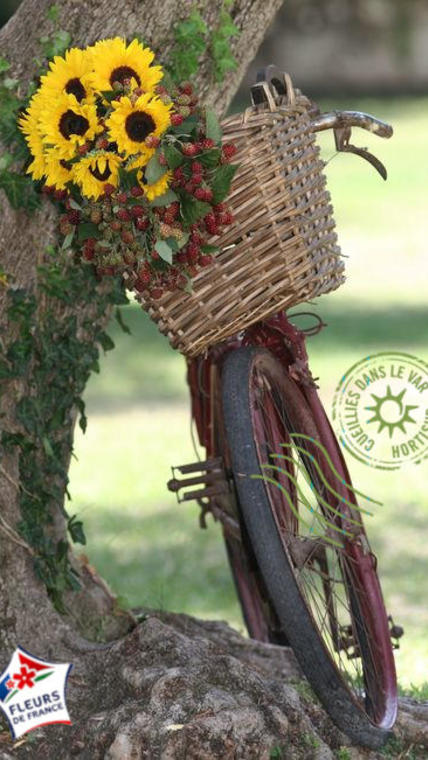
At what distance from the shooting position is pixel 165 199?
287 cm

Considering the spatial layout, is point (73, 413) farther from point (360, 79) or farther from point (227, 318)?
point (360, 79)

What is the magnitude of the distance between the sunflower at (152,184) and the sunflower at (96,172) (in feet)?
0.12

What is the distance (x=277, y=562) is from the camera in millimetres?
2971

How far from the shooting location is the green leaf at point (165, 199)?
9.42 feet

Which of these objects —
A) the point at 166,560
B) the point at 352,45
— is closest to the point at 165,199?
the point at 166,560

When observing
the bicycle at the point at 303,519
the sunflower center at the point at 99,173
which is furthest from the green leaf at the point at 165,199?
the bicycle at the point at 303,519

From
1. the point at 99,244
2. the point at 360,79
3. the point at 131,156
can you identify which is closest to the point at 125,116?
the point at 131,156

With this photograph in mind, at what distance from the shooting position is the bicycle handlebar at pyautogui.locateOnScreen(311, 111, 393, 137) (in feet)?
10.5

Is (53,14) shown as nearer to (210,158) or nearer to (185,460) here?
(210,158)

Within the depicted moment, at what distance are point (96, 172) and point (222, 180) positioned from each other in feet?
0.84

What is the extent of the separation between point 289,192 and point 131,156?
34cm

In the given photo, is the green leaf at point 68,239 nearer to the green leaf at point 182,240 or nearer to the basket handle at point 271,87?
the green leaf at point 182,240

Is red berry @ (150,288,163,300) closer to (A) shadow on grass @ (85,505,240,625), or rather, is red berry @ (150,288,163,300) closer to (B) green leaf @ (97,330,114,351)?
(B) green leaf @ (97,330,114,351)

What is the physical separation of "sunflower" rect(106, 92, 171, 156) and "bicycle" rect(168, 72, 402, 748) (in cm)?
30
